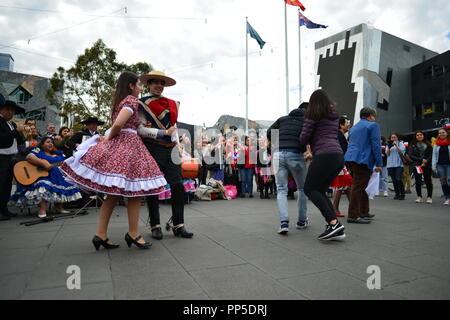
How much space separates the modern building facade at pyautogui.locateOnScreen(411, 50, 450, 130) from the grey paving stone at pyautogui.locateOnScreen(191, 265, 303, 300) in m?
31.8

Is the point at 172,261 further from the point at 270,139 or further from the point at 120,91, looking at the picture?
the point at 270,139

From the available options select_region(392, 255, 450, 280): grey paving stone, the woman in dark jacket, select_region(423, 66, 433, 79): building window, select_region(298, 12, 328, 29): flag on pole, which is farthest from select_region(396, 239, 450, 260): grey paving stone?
select_region(423, 66, 433, 79): building window

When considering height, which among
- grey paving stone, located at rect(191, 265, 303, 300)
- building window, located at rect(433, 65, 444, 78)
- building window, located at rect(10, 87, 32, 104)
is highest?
building window, located at rect(10, 87, 32, 104)

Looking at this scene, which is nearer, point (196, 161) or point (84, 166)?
point (84, 166)

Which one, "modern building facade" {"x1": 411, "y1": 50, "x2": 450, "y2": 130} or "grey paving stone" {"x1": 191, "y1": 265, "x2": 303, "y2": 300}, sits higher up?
"modern building facade" {"x1": 411, "y1": 50, "x2": 450, "y2": 130}

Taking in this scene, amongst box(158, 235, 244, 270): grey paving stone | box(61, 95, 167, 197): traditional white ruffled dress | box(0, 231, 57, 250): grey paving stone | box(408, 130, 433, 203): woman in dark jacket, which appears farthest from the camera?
box(408, 130, 433, 203): woman in dark jacket

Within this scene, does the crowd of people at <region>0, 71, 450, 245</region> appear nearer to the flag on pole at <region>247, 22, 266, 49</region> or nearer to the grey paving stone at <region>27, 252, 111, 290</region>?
the grey paving stone at <region>27, 252, 111, 290</region>

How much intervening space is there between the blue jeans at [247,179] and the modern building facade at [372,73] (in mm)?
23109

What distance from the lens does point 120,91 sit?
10.6ft

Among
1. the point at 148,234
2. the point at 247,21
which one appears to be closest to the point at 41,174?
the point at 148,234

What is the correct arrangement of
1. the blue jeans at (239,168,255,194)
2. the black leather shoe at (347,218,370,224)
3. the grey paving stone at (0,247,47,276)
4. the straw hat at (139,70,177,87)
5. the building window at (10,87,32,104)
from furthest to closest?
the building window at (10,87,32,104) → the blue jeans at (239,168,255,194) → the black leather shoe at (347,218,370,224) → the straw hat at (139,70,177,87) → the grey paving stone at (0,247,47,276)

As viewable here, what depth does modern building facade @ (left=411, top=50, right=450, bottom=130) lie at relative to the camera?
27.7m

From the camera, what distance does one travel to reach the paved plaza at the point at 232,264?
2.04 meters
